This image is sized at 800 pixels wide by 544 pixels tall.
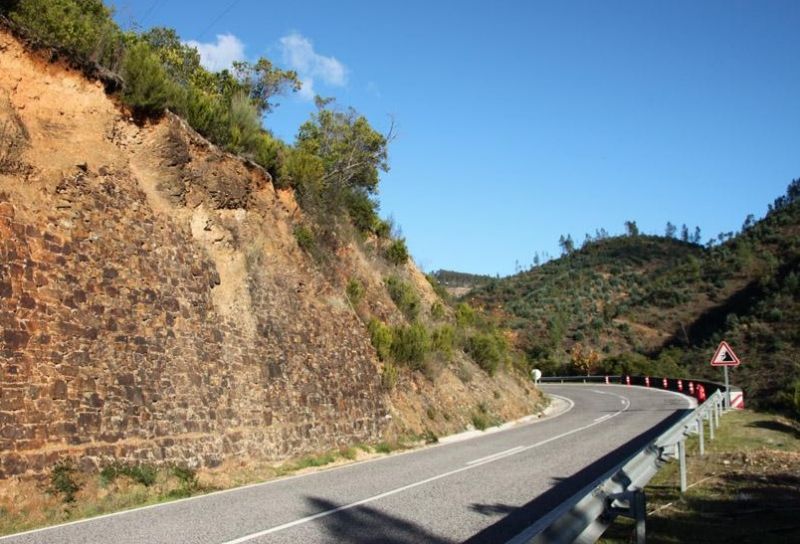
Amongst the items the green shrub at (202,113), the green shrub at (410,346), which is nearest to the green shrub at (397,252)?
the green shrub at (410,346)

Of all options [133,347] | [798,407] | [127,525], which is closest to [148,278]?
[133,347]

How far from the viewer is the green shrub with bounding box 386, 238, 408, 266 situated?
30.1m

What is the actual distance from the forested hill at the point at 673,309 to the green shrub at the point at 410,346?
1171cm

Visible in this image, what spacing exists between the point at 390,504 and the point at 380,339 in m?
11.7

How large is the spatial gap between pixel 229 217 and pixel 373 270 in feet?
31.9

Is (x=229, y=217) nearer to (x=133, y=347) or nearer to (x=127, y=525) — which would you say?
(x=133, y=347)

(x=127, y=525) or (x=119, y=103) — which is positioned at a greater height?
(x=119, y=103)

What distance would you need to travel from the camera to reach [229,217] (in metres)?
17.5

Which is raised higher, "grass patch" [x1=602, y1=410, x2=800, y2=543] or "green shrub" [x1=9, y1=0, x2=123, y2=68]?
"green shrub" [x1=9, y1=0, x2=123, y2=68]

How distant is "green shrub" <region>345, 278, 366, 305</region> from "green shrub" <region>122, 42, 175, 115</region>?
341 inches

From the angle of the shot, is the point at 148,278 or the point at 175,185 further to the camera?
the point at 175,185

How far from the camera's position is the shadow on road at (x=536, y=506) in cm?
743

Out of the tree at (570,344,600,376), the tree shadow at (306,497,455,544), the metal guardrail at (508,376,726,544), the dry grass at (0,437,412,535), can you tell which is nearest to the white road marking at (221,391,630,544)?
the tree shadow at (306,497,455,544)

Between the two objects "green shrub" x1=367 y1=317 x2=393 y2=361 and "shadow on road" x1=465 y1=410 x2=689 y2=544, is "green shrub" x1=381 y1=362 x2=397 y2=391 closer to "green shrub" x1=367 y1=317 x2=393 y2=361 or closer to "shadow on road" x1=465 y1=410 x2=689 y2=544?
"green shrub" x1=367 y1=317 x2=393 y2=361
